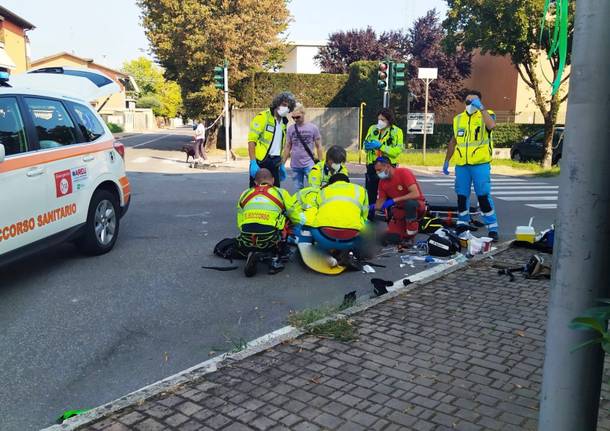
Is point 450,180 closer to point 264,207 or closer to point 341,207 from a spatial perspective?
point 341,207

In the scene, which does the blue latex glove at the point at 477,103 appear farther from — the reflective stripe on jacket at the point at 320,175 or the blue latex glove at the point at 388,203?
the reflective stripe on jacket at the point at 320,175

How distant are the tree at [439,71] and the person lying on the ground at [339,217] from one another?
27682 millimetres

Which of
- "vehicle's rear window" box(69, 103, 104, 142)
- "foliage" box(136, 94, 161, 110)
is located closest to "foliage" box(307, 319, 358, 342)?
"vehicle's rear window" box(69, 103, 104, 142)

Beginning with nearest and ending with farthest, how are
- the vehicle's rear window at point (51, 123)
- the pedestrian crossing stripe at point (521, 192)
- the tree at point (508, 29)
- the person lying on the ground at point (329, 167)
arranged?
the vehicle's rear window at point (51, 123), the person lying on the ground at point (329, 167), the pedestrian crossing stripe at point (521, 192), the tree at point (508, 29)

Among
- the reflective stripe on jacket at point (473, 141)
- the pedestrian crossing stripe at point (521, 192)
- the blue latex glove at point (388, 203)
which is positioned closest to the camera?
the blue latex glove at point (388, 203)

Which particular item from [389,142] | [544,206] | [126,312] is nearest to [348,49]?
[544,206]

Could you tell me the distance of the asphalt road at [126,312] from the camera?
3.80 meters

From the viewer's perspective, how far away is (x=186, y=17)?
25.6m

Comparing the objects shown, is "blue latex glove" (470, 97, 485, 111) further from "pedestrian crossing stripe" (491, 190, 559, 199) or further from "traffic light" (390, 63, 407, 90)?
"traffic light" (390, 63, 407, 90)

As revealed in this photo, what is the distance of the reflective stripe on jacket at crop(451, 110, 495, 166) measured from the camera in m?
7.82

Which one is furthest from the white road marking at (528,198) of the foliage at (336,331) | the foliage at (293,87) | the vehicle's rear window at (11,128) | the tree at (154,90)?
the tree at (154,90)

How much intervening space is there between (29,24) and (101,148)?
45.1m

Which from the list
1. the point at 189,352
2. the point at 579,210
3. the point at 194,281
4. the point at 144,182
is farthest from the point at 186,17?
the point at 579,210

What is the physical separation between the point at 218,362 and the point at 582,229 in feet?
8.16
